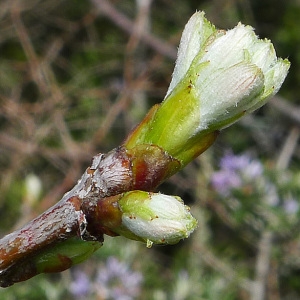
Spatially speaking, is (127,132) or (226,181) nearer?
(226,181)

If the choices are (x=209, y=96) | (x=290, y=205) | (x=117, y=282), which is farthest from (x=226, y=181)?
(x=209, y=96)

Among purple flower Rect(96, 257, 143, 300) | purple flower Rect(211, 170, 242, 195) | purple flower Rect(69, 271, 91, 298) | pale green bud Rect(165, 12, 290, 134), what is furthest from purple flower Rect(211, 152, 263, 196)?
pale green bud Rect(165, 12, 290, 134)

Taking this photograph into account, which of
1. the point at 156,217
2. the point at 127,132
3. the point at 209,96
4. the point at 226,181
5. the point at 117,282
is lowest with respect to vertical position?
the point at 156,217

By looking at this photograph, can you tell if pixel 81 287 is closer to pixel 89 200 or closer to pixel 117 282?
pixel 117 282

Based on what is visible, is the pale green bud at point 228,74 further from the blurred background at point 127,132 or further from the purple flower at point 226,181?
the purple flower at point 226,181

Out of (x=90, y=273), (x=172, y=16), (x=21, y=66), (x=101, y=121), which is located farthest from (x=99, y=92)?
(x=90, y=273)

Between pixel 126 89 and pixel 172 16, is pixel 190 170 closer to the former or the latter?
pixel 126 89
